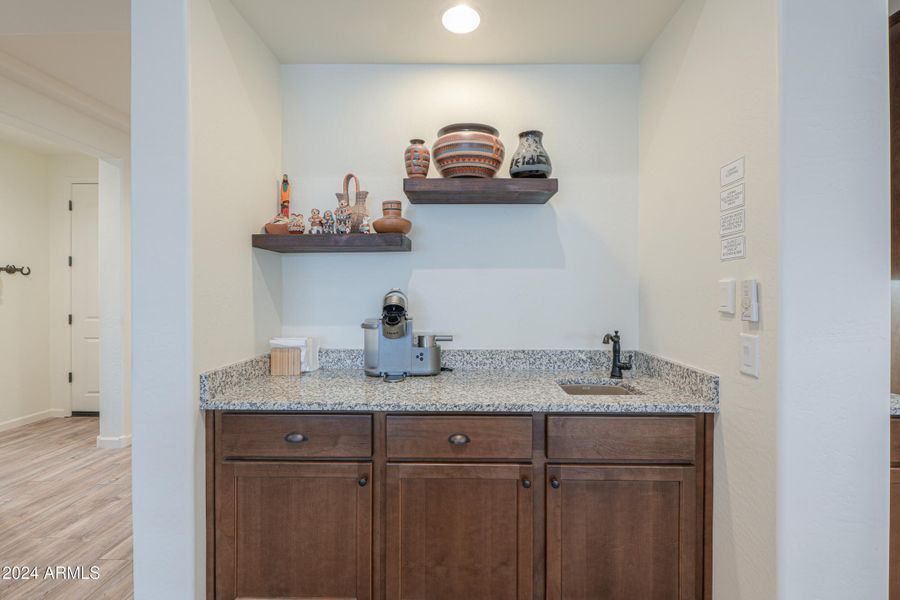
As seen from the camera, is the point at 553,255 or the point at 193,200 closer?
the point at 193,200

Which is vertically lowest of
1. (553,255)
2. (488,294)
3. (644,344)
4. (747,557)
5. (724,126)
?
(747,557)

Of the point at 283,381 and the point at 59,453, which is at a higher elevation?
the point at 283,381

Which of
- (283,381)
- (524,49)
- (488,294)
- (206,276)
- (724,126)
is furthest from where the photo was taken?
(488,294)

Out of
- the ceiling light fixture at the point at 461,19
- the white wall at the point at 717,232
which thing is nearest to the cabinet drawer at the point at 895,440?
the white wall at the point at 717,232

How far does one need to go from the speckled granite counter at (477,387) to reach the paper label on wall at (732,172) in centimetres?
63

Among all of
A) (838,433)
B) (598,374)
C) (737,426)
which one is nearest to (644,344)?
(598,374)

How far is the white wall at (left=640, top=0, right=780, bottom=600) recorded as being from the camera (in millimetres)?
1282

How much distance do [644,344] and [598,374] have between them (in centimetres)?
25

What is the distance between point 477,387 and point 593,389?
21.0 inches

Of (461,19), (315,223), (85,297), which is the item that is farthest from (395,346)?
(85,297)

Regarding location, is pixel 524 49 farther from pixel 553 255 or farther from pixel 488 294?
pixel 488 294

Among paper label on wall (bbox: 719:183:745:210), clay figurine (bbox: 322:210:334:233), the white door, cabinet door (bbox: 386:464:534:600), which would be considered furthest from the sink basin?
the white door

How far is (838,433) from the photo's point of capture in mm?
1251

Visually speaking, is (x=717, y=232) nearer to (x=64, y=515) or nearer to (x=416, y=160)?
(x=416, y=160)
